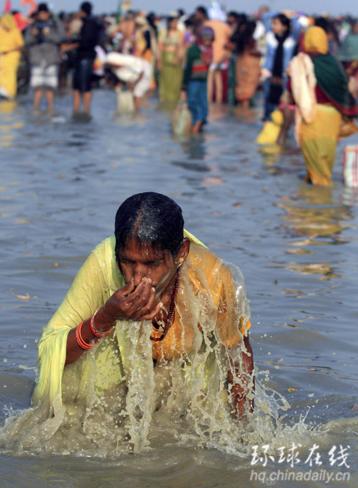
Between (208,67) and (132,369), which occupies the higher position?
(132,369)

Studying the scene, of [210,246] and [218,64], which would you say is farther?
[218,64]

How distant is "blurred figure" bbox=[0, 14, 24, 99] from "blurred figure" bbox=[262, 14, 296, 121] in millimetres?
5809

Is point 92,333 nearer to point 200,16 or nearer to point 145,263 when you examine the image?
point 145,263

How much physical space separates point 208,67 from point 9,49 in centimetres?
620

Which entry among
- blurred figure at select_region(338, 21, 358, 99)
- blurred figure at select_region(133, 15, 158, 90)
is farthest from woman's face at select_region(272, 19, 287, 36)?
blurred figure at select_region(133, 15, 158, 90)

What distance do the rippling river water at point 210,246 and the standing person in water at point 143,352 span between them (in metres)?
0.14

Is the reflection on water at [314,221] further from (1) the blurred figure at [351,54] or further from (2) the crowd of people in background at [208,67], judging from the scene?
(1) the blurred figure at [351,54]

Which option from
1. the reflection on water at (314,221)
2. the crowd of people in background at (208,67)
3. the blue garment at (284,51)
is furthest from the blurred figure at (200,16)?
the reflection on water at (314,221)

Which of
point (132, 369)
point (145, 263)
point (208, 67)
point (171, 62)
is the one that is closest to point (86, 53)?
point (208, 67)

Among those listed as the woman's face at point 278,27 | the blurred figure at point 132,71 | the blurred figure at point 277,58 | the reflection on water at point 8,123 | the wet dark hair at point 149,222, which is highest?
the wet dark hair at point 149,222

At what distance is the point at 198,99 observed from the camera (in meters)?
17.0

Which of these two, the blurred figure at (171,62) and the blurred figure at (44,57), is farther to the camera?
the blurred figure at (171,62)

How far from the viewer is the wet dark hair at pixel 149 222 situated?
381cm

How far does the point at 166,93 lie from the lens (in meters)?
24.0
